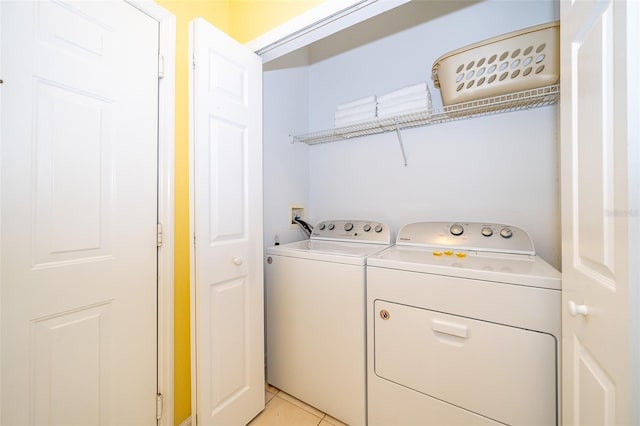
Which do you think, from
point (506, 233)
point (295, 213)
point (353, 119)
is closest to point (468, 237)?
point (506, 233)

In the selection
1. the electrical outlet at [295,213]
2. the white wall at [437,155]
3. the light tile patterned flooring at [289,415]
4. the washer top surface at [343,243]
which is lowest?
Answer: the light tile patterned flooring at [289,415]

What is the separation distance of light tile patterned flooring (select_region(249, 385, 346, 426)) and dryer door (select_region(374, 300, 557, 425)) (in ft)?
1.70

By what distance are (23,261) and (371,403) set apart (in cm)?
160

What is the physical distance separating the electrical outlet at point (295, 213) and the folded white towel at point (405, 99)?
105cm

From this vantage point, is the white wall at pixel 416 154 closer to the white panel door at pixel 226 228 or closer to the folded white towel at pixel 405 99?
the folded white towel at pixel 405 99

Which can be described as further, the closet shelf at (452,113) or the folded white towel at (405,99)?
the folded white towel at (405,99)

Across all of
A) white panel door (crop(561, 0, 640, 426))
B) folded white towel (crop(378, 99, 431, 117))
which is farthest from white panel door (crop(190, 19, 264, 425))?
white panel door (crop(561, 0, 640, 426))

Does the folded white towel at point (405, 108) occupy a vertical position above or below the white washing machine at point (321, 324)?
above

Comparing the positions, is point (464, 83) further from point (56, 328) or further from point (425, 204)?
point (56, 328)

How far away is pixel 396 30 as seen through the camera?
6.41 ft

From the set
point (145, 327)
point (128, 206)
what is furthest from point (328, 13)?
point (145, 327)

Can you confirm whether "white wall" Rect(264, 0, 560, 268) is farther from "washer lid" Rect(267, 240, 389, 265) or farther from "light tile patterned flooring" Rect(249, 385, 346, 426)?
"light tile patterned flooring" Rect(249, 385, 346, 426)

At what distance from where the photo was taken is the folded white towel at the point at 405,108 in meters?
1.60

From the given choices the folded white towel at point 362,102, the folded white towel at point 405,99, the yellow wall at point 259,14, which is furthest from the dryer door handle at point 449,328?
the yellow wall at point 259,14
